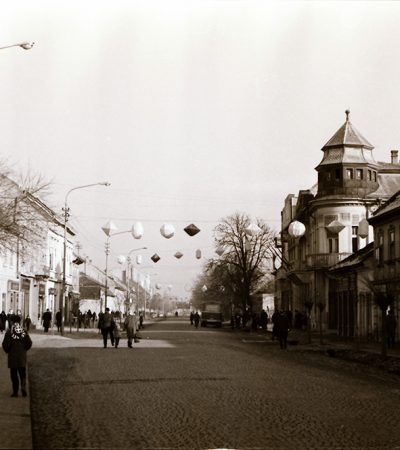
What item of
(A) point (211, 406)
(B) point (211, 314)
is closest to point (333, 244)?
(B) point (211, 314)

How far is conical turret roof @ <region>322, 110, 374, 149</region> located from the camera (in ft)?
195

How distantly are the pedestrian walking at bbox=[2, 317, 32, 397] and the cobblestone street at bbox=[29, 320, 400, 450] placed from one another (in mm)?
435

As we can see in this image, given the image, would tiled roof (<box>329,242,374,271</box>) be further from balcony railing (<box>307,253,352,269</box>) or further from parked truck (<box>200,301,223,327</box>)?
parked truck (<box>200,301,223,327</box>)

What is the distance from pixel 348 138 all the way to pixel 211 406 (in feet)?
157

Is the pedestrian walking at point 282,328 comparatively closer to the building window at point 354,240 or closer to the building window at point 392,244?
the building window at point 392,244

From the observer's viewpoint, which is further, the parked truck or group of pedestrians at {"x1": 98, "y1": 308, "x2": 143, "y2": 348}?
the parked truck

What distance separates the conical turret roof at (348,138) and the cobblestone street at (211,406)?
36450 mm

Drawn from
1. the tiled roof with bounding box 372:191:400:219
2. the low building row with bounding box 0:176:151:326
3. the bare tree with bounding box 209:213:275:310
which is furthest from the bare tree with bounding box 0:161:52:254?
the bare tree with bounding box 209:213:275:310

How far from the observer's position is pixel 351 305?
168ft

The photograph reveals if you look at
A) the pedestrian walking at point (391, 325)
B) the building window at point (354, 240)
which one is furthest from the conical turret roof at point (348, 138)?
the pedestrian walking at point (391, 325)

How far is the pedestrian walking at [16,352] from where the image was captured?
14.8 meters

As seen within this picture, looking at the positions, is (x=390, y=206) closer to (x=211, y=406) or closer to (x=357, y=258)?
(x=357, y=258)

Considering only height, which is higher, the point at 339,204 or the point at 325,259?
the point at 339,204

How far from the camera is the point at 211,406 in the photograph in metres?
13.9
